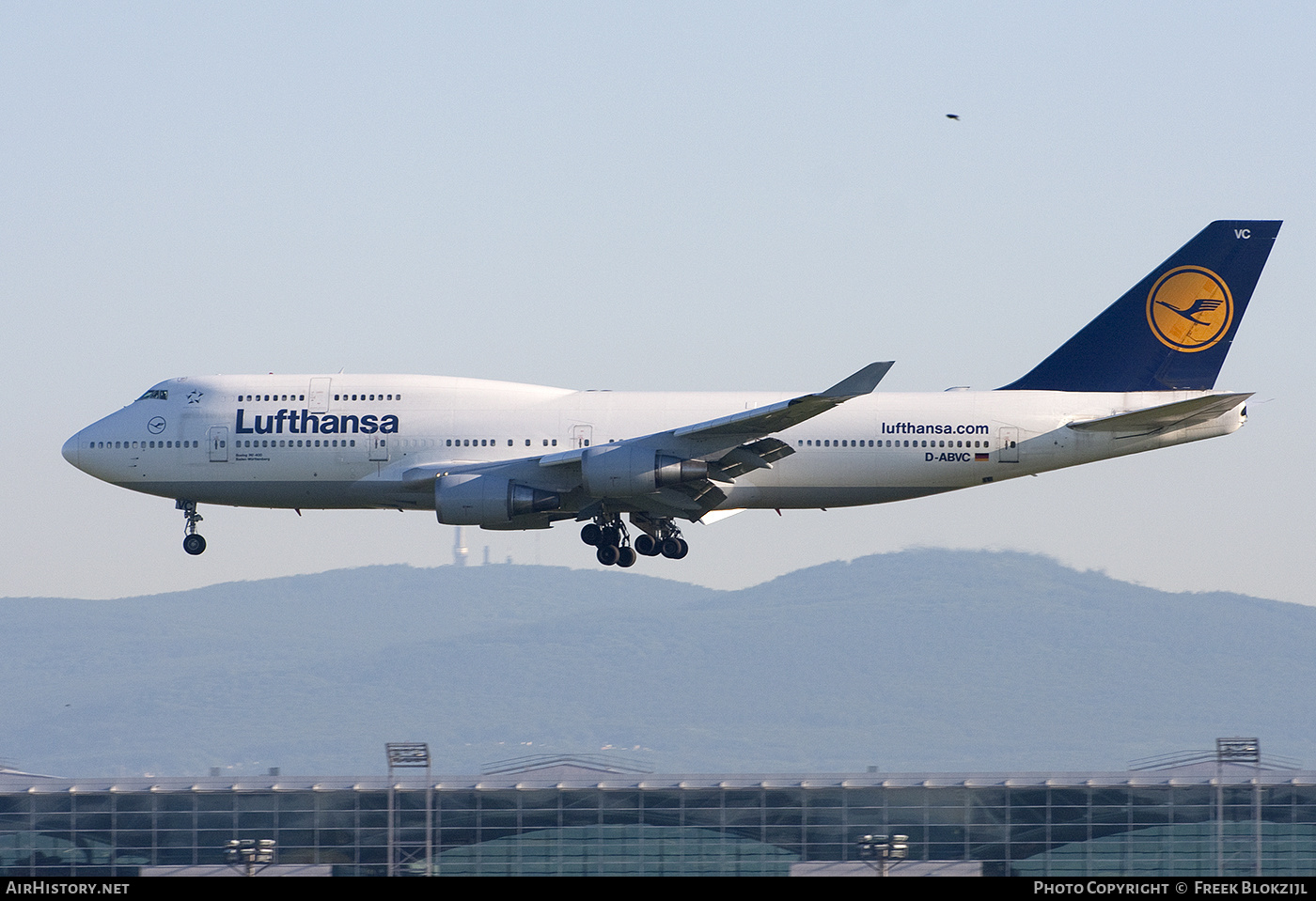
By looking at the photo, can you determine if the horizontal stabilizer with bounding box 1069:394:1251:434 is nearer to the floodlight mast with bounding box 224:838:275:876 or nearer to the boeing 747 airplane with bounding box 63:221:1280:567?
the boeing 747 airplane with bounding box 63:221:1280:567

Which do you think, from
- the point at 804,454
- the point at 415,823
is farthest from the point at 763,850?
the point at 804,454

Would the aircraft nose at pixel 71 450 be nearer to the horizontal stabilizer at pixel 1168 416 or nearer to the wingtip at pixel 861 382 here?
the wingtip at pixel 861 382

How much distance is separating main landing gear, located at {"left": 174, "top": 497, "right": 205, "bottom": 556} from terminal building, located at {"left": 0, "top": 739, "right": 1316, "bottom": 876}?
27.8 ft

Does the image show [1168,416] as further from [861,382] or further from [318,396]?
[318,396]

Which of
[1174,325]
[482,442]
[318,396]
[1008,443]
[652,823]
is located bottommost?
[652,823]

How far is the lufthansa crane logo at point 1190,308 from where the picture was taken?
46.0m

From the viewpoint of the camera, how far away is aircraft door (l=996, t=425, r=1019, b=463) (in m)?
43.4

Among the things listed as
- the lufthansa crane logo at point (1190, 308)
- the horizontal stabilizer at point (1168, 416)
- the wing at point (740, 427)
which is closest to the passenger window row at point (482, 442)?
the wing at point (740, 427)

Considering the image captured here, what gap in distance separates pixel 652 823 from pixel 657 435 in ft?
49.2

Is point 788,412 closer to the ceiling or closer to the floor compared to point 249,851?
closer to the ceiling

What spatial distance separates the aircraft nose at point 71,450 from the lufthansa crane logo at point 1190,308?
31452 mm

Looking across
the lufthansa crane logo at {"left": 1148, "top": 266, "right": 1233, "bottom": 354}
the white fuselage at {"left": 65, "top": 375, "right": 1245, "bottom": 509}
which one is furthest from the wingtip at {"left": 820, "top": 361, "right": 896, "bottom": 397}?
the lufthansa crane logo at {"left": 1148, "top": 266, "right": 1233, "bottom": 354}

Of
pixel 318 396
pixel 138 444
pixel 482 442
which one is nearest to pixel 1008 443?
pixel 482 442

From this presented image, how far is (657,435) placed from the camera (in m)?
41.8
